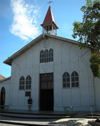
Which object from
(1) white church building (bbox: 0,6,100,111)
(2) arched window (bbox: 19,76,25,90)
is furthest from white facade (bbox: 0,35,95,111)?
(2) arched window (bbox: 19,76,25,90)

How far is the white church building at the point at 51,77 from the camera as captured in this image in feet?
51.1

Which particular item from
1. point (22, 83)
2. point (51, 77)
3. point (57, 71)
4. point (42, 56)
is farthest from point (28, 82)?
point (57, 71)

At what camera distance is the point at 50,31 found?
20703 mm

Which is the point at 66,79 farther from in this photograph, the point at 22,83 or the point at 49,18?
the point at 49,18

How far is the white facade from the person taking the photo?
15.5 metres

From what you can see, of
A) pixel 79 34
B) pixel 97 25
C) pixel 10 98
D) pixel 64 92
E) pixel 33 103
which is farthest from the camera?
pixel 10 98

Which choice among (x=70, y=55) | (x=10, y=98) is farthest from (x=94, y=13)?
(x=10, y=98)

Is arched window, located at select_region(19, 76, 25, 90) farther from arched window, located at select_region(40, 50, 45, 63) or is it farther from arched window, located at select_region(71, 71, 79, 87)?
arched window, located at select_region(71, 71, 79, 87)

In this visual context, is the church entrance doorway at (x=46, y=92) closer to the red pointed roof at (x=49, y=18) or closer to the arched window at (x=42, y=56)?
the arched window at (x=42, y=56)

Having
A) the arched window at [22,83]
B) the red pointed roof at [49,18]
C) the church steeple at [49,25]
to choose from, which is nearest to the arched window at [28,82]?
the arched window at [22,83]

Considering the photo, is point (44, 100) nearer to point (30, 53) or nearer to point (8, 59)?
point (30, 53)

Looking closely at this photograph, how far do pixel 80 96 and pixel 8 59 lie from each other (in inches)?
440

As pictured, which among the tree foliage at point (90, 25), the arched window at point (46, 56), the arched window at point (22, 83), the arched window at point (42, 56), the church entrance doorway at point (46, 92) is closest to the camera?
the tree foliage at point (90, 25)

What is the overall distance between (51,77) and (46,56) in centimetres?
275
